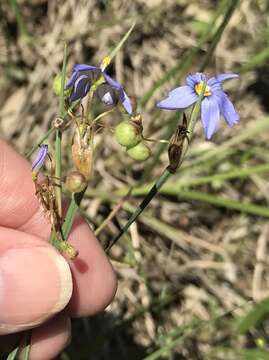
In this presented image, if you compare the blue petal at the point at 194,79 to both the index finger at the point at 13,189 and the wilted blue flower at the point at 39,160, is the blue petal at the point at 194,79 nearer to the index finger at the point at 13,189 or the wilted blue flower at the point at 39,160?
the wilted blue flower at the point at 39,160

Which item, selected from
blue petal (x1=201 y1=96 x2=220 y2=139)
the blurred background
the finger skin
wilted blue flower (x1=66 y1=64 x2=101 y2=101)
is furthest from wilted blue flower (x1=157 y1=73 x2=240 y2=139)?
the blurred background

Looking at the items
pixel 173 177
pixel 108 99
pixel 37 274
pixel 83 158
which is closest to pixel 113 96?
pixel 108 99

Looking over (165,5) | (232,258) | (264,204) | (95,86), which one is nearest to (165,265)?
(232,258)

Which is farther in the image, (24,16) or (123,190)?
(24,16)

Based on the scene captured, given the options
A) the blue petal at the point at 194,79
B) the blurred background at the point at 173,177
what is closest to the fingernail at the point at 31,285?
the blue petal at the point at 194,79

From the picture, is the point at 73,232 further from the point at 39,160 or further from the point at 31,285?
the point at 39,160

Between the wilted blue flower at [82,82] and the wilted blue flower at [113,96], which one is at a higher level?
the wilted blue flower at [82,82]

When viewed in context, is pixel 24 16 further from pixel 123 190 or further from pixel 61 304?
pixel 61 304
